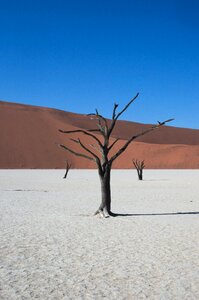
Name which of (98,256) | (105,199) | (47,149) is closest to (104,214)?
(105,199)

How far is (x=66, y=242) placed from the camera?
28.0 ft

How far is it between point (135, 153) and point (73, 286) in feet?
273

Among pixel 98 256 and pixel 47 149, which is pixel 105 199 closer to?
pixel 98 256

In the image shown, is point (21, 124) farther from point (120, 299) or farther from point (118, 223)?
point (120, 299)

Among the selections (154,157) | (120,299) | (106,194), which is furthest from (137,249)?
(154,157)

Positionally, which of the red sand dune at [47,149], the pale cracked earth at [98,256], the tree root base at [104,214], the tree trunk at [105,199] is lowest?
the pale cracked earth at [98,256]

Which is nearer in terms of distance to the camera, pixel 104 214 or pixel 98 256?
pixel 98 256

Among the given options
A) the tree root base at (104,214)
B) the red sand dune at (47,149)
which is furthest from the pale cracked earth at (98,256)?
the red sand dune at (47,149)

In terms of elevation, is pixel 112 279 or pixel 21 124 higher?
pixel 21 124

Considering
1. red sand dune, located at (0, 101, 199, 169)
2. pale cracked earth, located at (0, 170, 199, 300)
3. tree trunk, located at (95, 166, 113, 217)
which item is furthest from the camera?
red sand dune, located at (0, 101, 199, 169)

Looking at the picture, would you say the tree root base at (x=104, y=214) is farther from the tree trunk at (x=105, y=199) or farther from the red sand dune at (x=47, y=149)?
→ the red sand dune at (x=47, y=149)

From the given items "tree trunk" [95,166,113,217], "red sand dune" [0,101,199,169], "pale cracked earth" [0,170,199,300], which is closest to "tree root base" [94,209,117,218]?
"tree trunk" [95,166,113,217]

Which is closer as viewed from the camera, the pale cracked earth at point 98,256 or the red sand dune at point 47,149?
the pale cracked earth at point 98,256

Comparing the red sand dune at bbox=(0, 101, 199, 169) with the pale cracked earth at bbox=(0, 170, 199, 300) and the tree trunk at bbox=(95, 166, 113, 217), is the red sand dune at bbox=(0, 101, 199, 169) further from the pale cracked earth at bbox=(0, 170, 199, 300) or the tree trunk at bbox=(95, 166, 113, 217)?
the pale cracked earth at bbox=(0, 170, 199, 300)
